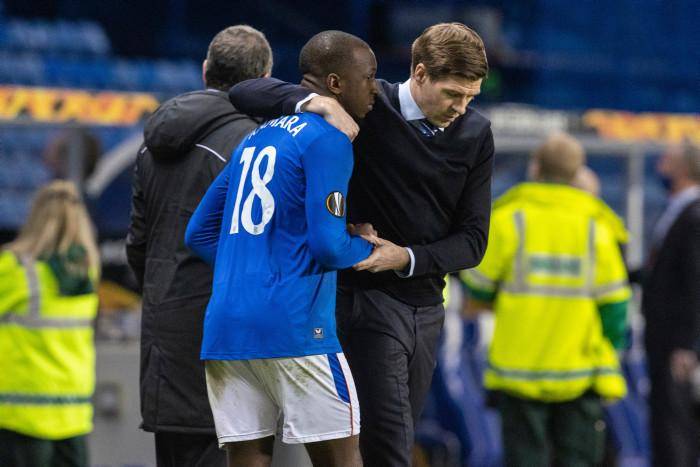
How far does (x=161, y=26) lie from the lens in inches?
632

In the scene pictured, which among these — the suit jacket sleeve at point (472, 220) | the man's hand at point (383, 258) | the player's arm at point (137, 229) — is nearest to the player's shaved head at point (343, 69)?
the man's hand at point (383, 258)

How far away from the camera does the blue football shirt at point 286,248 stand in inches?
116

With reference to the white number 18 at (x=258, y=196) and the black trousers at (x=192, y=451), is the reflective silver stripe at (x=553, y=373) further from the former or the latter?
the white number 18 at (x=258, y=196)

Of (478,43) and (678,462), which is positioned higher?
(478,43)

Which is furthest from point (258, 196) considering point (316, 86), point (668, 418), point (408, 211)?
point (668, 418)

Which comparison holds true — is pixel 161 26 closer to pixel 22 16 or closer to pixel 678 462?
pixel 22 16

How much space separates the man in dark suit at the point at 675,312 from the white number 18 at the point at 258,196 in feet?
11.9

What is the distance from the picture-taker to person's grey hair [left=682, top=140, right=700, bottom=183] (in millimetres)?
6383

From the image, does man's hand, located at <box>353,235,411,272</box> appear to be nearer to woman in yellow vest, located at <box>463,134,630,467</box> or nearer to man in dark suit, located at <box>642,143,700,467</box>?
woman in yellow vest, located at <box>463,134,630,467</box>

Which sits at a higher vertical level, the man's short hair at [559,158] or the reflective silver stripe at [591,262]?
the man's short hair at [559,158]

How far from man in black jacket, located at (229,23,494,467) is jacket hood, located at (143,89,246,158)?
0.46 m

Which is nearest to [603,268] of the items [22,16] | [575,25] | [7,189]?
[7,189]

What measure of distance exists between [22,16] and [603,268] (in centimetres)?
1106

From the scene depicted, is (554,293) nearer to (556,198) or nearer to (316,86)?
(556,198)
